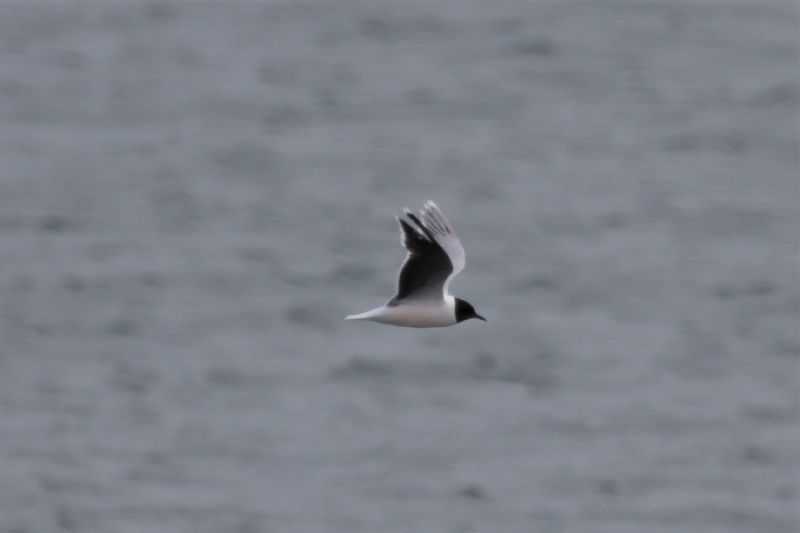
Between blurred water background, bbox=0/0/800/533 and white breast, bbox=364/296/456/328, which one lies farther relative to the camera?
blurred water background, bbox=0/0/800/533

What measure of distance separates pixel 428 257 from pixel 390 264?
11.5 m

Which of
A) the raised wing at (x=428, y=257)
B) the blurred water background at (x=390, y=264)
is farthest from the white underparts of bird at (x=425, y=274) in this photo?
the blurred water background at (x=390, y=264)

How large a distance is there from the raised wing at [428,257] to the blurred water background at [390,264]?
629 cm

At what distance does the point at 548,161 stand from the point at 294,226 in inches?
164

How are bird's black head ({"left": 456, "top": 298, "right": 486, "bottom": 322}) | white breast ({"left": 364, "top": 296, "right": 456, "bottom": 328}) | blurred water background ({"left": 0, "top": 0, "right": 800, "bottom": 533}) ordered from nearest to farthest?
1. white breast ({"left": 364, "top": 296, "right": 456, "bottom": 328})
2. bird's black head ({"left": 456, "top": 298, "right": 486, "bottom": 322})
3. blurred water background ({"left": 0, "top": 0, "right": 800, "bottom": 533})

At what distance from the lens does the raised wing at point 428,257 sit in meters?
10.2

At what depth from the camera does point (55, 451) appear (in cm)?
1788

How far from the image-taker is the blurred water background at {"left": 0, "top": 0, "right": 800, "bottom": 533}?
56.5 feet

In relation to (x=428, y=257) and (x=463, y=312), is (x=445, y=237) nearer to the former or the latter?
(x=428, y=257)

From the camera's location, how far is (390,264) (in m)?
21.8

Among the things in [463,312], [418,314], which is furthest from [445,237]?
[463,312]

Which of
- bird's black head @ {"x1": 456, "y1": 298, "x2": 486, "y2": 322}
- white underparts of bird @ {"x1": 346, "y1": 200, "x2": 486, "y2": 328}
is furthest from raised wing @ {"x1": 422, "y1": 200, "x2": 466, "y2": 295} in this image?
bird's black head @ {"x1": 456, "y1": 298, "x2": 486, "y2": 322}

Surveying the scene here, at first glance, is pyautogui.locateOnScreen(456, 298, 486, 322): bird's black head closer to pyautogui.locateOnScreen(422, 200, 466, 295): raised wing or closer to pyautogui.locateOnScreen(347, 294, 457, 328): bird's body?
pyautogui.locateOnScreen(347, 294, 457, 328): bird's body

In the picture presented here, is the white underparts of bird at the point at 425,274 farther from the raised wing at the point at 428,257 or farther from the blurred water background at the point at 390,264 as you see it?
the blurred water background at the point at 390,264
